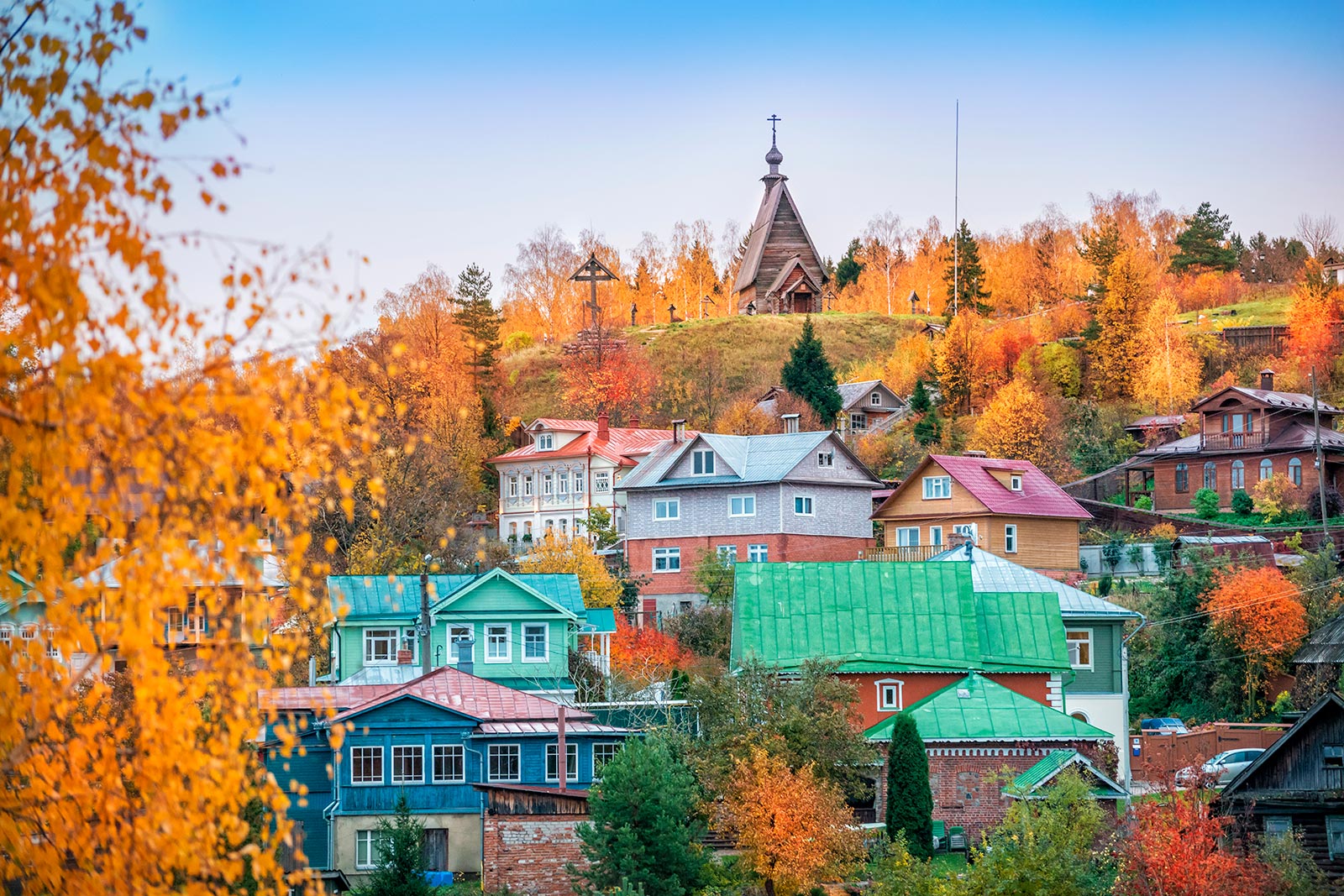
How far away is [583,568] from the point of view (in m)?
54.1

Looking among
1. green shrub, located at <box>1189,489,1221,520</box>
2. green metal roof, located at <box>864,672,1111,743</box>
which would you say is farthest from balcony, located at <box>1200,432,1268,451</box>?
green metal roof, located at <box>864,672,1111,743</box>

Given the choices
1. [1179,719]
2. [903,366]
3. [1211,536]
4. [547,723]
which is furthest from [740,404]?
[547,723]

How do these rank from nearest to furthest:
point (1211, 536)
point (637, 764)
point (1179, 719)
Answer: point (637, 764) < point (1179, 719) < point (1211, 536)

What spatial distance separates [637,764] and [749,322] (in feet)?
255

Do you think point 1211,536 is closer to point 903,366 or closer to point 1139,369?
point 1139,369

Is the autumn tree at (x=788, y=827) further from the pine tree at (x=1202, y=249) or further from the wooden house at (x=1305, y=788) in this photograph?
the pine tree at (x=1202, y=249)

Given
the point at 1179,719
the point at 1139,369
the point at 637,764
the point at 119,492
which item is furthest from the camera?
the point at 1139,369

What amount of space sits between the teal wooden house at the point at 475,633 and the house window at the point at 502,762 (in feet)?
28.0

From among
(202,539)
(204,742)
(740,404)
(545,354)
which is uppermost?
(545,354)

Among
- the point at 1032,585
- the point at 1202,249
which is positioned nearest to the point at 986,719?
the point at 1032,585

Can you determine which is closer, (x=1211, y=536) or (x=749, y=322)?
(x=1211, y=536)

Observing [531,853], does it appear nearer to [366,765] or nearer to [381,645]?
[366,765]

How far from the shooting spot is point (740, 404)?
77.8 m

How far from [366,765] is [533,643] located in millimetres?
10232
